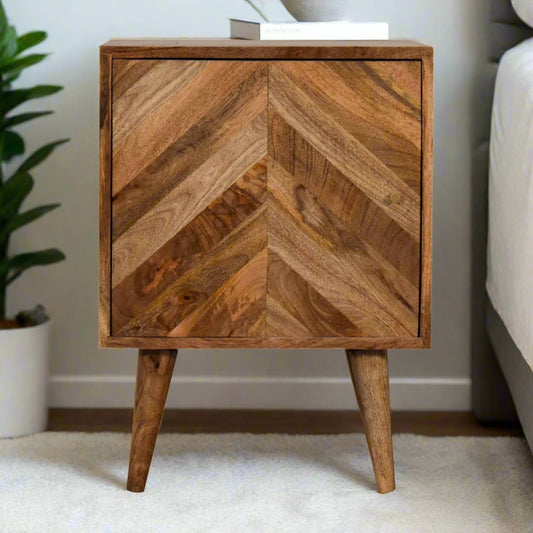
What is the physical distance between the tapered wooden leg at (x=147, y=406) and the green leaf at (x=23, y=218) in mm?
430

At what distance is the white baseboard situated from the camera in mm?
1759

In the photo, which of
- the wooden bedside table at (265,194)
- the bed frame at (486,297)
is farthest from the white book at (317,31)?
the bed frame at (486,297)

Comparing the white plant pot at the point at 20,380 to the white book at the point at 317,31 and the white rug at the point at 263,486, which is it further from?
the white book at the point at 317,31

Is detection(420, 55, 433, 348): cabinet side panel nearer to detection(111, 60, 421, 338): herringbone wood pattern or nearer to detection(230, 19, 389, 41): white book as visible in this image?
detection(111, 60, 421, 338): herringbone wood pattern

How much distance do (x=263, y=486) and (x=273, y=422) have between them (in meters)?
0.35

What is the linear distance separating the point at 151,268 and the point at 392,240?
1.12ft

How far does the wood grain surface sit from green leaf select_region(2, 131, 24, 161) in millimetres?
568

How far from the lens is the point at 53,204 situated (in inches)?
67.0

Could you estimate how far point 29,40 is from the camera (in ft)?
5.16

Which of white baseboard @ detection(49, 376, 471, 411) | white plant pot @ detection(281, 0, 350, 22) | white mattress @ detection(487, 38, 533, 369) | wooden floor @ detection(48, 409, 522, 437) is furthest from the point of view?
white baseboard @ detection(49, 376, 471, 411)

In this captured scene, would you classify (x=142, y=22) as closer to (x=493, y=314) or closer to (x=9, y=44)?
(x=9, y=44)

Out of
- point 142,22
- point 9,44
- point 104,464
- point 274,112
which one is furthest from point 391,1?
point 104,464

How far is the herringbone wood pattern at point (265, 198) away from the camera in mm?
1194

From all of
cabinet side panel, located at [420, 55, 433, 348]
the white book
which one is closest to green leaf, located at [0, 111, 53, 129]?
the white book
